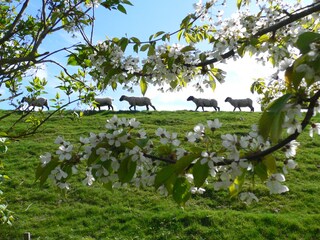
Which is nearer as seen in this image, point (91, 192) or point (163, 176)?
point (163, 176)

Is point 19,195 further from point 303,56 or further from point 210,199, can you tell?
point 303,56

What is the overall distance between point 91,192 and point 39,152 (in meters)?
6.70

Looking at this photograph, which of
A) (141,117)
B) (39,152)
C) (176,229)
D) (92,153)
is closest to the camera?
(92,153)

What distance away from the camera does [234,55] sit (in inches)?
121

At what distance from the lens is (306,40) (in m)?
1.50

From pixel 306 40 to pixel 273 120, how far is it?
14.1 inches

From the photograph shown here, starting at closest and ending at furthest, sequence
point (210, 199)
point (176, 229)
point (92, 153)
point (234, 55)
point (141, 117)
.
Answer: point (92, 153) < point (234, 55) < point (176, 229) < point (210, 199) < point (141, 117)

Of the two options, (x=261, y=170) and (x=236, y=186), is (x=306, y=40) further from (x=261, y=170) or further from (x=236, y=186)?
(x=236, y=186)

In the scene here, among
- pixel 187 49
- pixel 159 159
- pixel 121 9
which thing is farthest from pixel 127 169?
pixel 121 9

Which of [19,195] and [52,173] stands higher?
[52,173]

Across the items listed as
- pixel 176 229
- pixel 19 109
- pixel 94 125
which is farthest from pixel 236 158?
pixel 94 125

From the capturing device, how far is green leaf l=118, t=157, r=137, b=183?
203 centimetres

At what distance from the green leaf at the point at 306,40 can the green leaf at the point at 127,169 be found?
3.25ft

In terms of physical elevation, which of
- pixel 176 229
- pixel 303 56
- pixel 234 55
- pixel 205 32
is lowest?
pixel 176 229
